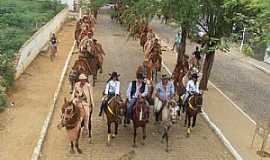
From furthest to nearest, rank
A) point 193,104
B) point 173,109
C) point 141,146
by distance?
point 193,104
point 141,146
point 173,109

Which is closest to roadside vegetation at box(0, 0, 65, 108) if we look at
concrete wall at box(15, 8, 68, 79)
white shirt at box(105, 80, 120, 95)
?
concrete wall at box(15, 8, 68, 79)

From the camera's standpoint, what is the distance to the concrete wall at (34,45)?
19656 mm

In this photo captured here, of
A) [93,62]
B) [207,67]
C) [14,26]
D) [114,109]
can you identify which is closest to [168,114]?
[114,109]

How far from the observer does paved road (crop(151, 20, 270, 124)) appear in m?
18.5

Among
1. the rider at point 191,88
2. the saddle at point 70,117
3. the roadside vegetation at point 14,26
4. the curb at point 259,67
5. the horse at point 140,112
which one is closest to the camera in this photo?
the saddle at point 70,117

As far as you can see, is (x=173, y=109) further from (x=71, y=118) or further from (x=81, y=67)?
(x=81, y=67)

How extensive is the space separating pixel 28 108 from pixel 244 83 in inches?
462

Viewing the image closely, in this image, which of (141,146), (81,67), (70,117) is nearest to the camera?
(70,117)

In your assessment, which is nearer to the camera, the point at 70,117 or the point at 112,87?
the point at 70,117

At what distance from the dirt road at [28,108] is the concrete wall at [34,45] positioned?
310 millimetres

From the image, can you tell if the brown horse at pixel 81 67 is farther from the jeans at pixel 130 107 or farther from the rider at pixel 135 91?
the jeans at pixel 130 107

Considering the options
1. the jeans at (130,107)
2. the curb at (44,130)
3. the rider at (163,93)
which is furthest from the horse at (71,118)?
the rider at (163,93)

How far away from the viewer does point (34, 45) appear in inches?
917

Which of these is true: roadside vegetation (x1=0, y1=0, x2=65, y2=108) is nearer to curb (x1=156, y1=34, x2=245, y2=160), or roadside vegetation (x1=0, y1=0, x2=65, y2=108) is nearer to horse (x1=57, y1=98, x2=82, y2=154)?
horse (x1=57, y1=98, x2=82, y2=154)
